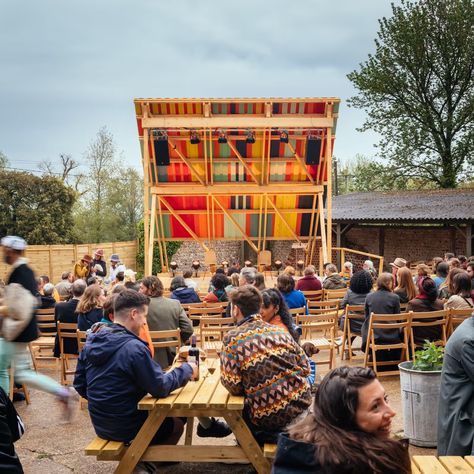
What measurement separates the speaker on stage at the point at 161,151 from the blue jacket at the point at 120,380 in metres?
13.1

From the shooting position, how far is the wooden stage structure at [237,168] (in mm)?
15844

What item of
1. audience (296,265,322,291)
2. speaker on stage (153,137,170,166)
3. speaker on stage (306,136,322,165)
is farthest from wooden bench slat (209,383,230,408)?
speaker on stage (306,136,322,165)

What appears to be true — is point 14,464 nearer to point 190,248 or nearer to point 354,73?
point 190,248

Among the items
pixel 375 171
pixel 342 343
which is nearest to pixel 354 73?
pixel 375 171

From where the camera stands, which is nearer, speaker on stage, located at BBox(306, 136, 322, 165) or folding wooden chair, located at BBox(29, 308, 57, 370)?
folding wooden chair, located at BBox(29, 308, 57, 370)

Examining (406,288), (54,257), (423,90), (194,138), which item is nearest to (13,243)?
(406,288)

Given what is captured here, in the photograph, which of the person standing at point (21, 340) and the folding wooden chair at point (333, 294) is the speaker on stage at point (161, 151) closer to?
the folding wooden chair at point (333, 294)

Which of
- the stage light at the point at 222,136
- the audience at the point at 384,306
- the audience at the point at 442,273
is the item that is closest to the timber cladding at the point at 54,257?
the stage light at the point at 222,136

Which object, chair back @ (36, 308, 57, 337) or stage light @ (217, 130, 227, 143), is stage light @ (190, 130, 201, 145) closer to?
stage light @ (217, 130, 227, 143)

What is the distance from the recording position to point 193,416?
395cm

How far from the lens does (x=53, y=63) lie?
242 ft

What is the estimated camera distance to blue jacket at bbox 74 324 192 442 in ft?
12.5

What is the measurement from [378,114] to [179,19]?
13.1 meters

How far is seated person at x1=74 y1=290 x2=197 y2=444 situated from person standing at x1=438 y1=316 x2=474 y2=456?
1665 millimetres
